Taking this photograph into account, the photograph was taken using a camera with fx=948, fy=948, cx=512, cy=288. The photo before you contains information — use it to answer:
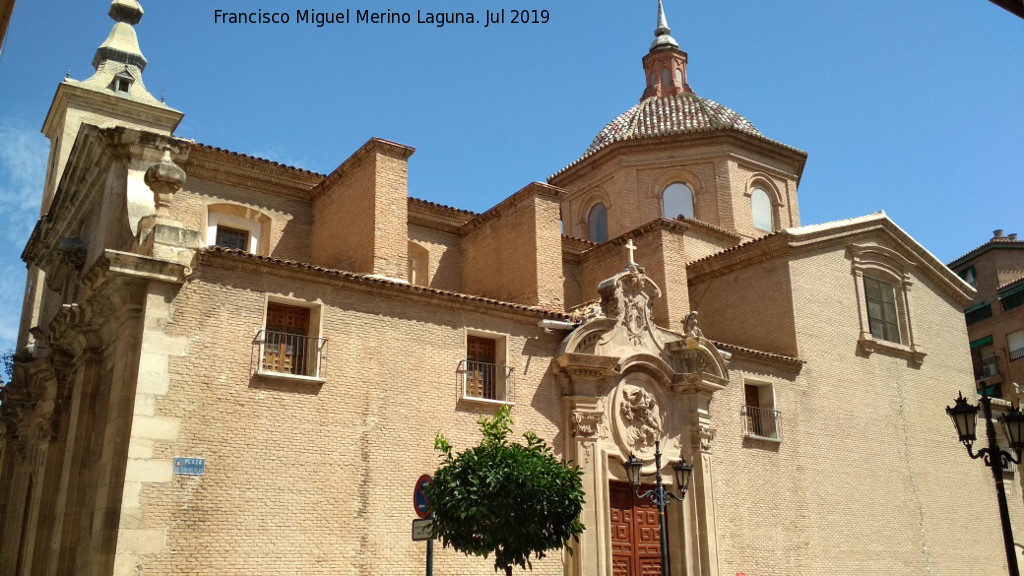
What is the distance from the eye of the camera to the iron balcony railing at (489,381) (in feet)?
55.9

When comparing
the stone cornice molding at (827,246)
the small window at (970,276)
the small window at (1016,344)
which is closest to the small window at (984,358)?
the small window at (1016,344)

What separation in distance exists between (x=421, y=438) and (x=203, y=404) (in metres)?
3.69

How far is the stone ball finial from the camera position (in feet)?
48.6

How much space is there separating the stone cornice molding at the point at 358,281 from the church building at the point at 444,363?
45mm

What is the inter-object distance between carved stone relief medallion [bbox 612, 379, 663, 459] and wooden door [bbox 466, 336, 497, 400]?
8.63 ft

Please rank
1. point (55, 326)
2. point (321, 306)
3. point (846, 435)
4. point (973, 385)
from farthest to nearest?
1. point (973, 385)
2. point (846, 435)
3. point (55, 326)
4. point (321, 306)

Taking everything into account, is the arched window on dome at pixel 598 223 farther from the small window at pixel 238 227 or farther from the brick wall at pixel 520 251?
the small window at pixel 238 227

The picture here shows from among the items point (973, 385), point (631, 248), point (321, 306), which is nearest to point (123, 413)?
point (321, 306)

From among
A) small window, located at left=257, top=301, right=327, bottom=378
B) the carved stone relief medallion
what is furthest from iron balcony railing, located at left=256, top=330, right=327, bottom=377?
the carved stone relief medallion

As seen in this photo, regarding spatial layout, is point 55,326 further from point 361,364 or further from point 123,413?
point 361,364

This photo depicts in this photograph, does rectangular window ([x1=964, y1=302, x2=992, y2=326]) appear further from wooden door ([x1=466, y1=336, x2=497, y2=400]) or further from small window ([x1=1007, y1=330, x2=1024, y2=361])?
wooden door ([x1=466, y1=336, x2=497, y2=400])

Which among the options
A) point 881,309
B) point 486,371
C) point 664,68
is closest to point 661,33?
point 664,68

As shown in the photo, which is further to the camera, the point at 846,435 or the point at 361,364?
the point at 846,435

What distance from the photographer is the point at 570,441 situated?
58.2 ft
